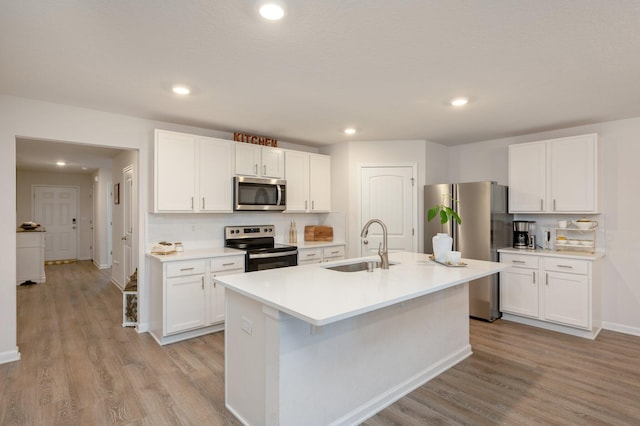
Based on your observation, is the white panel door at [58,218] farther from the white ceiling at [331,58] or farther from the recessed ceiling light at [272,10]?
the recessed ceiling light at [272,10]

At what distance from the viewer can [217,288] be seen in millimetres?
3730

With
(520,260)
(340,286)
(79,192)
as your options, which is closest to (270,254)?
(340,286)

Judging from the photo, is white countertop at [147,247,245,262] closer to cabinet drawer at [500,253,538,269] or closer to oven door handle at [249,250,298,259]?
oven door handle at [249,250,298,259]

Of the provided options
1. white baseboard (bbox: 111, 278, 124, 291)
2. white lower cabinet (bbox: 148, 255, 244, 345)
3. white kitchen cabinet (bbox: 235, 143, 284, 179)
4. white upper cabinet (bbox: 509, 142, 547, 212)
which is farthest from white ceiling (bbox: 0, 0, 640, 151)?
white baseboard (bbox: 111, 278, 124, 291)

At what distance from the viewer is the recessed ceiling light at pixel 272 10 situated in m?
1.66

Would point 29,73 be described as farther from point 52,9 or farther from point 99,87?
point 52,9

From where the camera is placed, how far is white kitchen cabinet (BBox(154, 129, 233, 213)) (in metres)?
3.62

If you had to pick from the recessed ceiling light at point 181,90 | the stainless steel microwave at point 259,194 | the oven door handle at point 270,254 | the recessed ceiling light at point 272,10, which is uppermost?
the recessed ceiling light at point 181,90

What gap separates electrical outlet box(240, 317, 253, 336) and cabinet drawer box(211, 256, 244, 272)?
5.56 ft

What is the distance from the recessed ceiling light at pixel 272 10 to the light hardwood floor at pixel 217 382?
2356mm

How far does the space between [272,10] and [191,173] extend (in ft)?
8.15

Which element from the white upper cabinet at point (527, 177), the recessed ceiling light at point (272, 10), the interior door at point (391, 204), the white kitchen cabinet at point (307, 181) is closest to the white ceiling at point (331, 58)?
the recessed ceiling light at point (272, 10)

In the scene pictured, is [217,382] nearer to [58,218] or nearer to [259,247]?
[259,247]

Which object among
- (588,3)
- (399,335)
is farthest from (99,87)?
(588,3)
